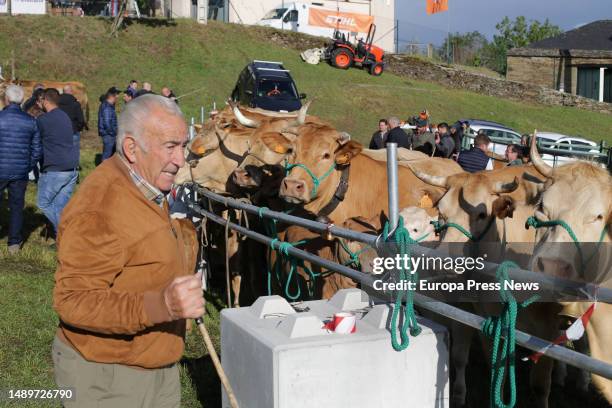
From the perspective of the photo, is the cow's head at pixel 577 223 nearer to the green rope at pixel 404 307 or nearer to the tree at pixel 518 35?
the green rope at pixel 404 307

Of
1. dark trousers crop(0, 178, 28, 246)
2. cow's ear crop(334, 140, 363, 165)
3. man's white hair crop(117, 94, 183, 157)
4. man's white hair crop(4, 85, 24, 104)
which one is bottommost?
dark trousers crop(0, 178, 28, 246)

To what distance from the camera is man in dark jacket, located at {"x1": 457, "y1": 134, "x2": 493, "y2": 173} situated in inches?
405

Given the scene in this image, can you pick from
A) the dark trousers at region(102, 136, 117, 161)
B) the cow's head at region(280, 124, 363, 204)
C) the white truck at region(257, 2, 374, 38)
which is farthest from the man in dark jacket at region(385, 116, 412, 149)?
the white truck at region(257, 2, 374, 38)

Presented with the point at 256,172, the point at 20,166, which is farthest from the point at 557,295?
the point at 20,166

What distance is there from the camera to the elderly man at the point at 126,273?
9.21ft

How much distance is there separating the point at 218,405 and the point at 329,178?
2.14 meters

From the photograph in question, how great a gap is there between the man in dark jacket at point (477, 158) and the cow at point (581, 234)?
18.8ft

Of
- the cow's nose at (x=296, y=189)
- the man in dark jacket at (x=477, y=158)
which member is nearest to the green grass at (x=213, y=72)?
the man in dark jacket at (x=477, y=158)

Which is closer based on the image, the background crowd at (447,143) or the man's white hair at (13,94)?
the man's white hair at (13,94)

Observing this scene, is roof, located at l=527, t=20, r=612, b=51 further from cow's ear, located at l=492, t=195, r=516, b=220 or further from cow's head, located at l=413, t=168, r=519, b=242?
cow's ear, located at l=492, t=195, r=516, b=220

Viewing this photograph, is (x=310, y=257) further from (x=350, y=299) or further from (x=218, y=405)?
(x=218, y=405)

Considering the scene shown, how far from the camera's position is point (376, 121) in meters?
27.6

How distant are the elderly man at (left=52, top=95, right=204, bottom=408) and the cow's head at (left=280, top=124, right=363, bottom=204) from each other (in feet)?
10.7

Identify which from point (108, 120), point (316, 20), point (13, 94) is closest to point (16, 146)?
point (13, 94)
